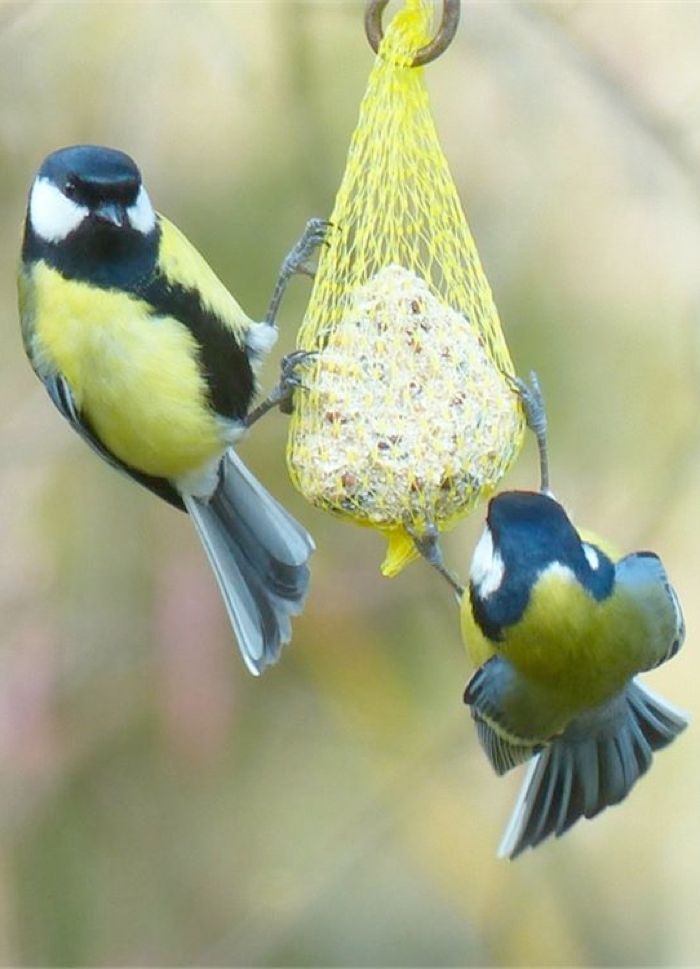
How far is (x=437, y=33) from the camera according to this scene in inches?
72.1

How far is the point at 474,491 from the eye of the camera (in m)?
1.96

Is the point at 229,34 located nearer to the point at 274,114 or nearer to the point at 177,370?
the point at 274,114

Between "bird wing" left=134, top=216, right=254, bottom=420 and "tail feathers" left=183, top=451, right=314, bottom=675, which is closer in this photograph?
"bird wing" left=134, top=216, right=254, bottom=420

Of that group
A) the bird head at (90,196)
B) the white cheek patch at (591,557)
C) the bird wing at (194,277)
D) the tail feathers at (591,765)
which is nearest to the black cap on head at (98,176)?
the bird head at (90,196)

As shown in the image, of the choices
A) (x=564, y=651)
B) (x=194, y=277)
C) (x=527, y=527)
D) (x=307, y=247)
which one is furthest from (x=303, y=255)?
(x=564, y=651)

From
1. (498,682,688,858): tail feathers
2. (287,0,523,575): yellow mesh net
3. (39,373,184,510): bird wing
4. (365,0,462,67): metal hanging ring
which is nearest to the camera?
(365,0,462,67): metal hanging ring

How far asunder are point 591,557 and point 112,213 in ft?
2.61

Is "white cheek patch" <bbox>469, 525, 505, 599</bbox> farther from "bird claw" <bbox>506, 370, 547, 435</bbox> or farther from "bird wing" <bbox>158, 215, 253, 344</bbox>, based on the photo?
"bird wing" <bbox>158, 215, 253, 344</bbox>

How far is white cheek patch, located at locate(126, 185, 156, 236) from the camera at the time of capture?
2.01 metres

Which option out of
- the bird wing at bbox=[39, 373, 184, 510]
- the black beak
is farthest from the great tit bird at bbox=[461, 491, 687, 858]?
the black beak

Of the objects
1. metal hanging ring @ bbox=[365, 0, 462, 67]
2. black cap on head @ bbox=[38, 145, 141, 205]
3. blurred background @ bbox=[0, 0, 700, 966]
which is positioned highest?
metal hanging ring @ bbox=[365, 0, 462, 67]

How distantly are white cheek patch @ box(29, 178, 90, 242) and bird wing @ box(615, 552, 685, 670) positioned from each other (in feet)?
2.93

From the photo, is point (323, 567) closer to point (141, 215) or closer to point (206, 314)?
point (206, 314)

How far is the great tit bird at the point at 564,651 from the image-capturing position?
1.98m
